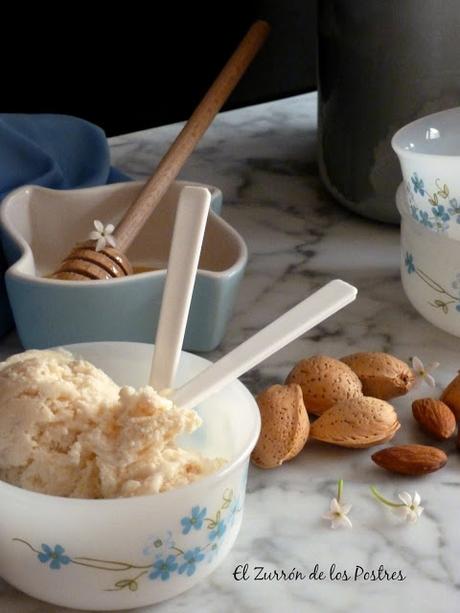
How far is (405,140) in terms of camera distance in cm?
78

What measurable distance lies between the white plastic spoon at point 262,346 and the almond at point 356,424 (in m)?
0.08

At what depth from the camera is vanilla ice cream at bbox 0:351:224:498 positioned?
1.72 feet

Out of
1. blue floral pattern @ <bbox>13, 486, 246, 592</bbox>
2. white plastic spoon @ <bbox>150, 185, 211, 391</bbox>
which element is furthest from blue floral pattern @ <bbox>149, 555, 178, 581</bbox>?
white plastic spoon @ <bbox>150, 185, 211, 391</bbox>

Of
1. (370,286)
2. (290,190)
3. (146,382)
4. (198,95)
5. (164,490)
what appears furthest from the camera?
(198,95)

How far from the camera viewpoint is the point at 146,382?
0.62 metres

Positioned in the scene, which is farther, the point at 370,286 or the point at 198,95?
the point at 198,95

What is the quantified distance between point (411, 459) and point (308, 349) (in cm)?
16

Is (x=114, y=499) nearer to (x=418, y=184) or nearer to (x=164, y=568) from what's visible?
(x=164, y=568)

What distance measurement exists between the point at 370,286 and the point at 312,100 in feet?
1.33

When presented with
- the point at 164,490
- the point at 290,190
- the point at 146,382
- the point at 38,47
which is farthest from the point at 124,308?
the point at 38,47

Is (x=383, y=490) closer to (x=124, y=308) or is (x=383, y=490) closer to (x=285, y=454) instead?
(x=285, y=454)

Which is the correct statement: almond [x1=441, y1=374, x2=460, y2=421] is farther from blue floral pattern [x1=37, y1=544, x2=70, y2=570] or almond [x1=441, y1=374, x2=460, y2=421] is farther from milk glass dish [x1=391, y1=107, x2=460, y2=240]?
blue floral pattern [x1=37, y1=544, x2=70, y2=570]

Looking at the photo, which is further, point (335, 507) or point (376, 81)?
point (376, 81)

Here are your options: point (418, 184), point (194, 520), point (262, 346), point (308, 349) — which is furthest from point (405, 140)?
point (194, 520)
